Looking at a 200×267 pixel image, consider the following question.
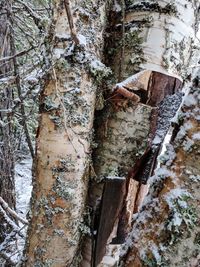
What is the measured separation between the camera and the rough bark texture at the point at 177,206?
62 cm

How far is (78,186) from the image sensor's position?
1102 millimetres

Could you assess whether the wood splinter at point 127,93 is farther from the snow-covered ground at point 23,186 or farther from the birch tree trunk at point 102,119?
the snow-covered ground at point 23,186

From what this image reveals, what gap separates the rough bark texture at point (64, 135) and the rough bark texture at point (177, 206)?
0.44m

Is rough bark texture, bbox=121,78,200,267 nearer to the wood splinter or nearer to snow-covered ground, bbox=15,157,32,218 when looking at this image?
the wood splinter

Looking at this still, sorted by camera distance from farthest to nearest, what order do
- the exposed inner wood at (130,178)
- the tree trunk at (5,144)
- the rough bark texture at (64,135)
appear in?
the tree trunk at (5,144) → the exposed inner wood at (130,178) → the rough bark texture at (64,135)

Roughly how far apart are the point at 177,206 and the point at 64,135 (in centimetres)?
51

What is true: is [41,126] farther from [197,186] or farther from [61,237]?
[197,186]

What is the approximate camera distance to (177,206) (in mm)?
634

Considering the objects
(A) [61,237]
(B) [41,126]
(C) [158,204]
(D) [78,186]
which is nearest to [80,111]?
(B) [41,126]

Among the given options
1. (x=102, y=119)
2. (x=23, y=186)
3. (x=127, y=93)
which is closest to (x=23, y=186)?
(x=23, y=186)

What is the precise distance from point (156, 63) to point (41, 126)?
431mm

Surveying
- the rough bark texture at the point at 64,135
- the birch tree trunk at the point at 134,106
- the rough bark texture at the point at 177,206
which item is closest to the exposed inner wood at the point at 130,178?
the birch tree trunk at the point at 134,106

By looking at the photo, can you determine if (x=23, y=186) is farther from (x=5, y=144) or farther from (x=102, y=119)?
(x=102, y=119)

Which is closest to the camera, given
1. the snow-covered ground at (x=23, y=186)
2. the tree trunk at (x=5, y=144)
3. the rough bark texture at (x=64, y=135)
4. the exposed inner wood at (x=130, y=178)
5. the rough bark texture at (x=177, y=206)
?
the rough bark texture at (x=177, y=206)
